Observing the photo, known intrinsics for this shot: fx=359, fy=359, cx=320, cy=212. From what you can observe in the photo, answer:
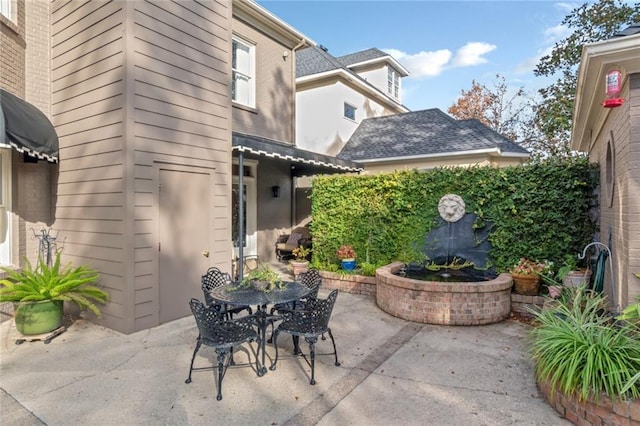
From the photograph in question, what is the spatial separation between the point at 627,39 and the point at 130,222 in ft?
19.8

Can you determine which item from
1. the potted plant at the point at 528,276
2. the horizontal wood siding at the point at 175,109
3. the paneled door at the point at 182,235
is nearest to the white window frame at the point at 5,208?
the horizontal wood siding at the point at 175,109

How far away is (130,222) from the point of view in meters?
5.06

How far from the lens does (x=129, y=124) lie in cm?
501

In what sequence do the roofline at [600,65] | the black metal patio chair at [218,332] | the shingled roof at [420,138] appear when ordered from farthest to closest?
1. the shingled roof at [420,138]
2. the black metal patio chair at [218,332]
3. the roofline at [600,65]

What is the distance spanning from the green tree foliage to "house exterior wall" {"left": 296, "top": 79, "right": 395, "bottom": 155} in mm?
7626

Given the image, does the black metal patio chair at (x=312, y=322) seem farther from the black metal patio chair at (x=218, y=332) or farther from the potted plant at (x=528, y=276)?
the potted plant at (x=528, y=276)

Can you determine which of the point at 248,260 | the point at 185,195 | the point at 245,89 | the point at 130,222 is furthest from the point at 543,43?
the point at 130,222

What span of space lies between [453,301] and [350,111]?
35.9ft

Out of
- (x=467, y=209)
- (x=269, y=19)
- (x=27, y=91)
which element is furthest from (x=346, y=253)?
(x=269, y=19)

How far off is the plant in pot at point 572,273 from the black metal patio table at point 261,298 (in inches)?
170

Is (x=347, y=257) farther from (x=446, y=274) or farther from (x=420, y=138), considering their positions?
(x=420, y=138)

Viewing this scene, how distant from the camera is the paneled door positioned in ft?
18.2

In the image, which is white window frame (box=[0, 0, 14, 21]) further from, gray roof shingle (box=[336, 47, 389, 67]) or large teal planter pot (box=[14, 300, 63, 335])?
gray roof shingle (box=[336, 47, 389, 67])

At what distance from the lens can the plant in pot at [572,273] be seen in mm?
5633
